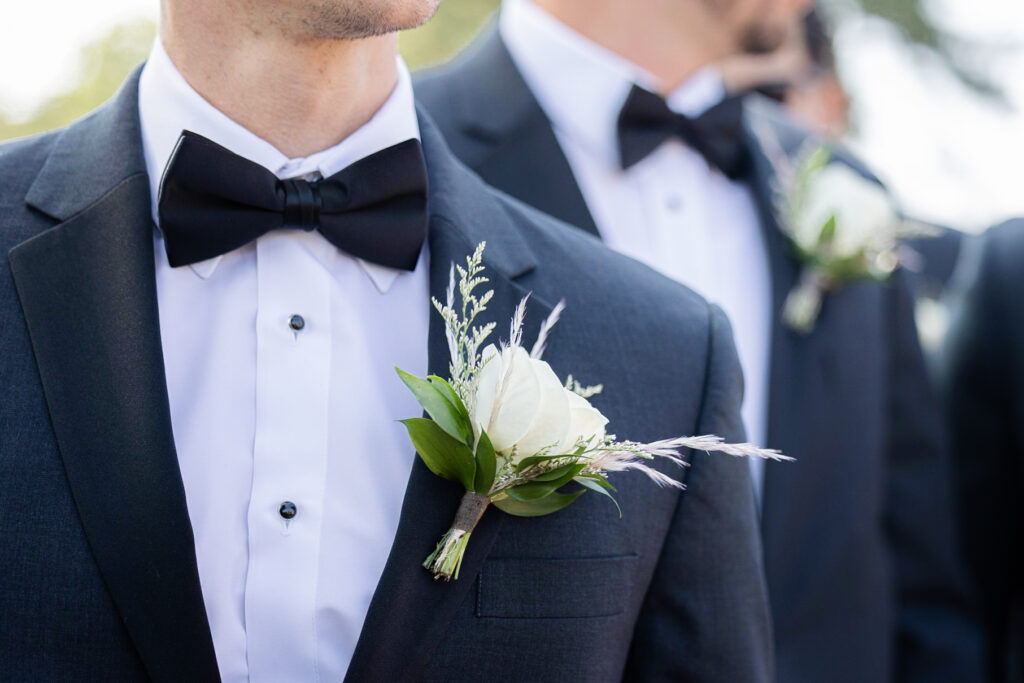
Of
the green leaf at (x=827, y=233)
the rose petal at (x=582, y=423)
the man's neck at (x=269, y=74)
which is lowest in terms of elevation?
the rose petal at (x=582, y=423)

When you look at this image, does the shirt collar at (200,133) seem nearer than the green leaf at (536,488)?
No

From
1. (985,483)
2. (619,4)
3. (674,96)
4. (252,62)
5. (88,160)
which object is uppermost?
(619,4)

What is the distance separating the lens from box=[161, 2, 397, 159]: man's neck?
6.38ft

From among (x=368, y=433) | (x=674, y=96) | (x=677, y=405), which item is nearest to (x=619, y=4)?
(x=674, y=96)

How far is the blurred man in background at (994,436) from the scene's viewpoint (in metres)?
3.36

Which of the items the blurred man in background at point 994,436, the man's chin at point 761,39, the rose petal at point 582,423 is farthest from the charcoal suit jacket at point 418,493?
the man's chin at point 761,39

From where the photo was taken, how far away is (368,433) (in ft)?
5.97

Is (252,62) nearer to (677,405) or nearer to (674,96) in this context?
(677,405)

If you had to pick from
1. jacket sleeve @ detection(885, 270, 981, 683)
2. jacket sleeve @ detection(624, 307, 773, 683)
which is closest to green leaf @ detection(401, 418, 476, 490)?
jacket sleeve @ detection(624, 307, 773, 683)

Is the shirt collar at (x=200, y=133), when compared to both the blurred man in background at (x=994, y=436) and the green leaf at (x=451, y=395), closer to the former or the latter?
the green leaf at (x=451, y=395)

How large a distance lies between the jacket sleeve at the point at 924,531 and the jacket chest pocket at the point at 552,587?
1.69 metres

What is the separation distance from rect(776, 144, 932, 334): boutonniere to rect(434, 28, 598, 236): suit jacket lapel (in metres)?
0.68

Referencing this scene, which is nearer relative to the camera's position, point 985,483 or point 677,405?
point 677,405

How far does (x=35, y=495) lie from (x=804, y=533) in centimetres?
205
